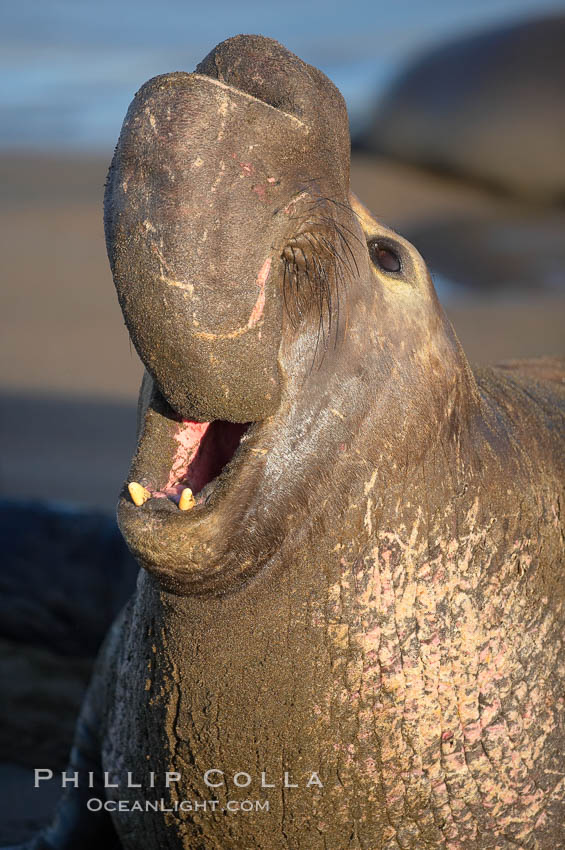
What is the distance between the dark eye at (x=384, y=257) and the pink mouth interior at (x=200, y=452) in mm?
367

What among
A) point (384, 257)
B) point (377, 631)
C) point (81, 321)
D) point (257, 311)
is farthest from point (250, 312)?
point (81, 321)

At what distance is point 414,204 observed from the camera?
1170cm

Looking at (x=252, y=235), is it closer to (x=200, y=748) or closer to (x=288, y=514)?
(x=288, y=514)

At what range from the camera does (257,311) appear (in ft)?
5.41

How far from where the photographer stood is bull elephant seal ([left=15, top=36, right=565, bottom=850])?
161 cm

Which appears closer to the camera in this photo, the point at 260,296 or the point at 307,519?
the point at 260,296

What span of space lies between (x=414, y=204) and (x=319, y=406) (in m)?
10.2

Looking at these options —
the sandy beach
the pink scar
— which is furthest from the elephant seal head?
the sandy beach

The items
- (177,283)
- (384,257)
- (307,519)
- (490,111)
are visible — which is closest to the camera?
(177,283)

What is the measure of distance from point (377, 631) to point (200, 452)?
0.42m

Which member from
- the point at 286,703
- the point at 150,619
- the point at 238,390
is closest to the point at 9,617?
the point at 150,619

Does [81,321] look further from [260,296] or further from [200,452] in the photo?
[260,296]

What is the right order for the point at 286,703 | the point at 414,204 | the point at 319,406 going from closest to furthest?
1. the point at 319,406
2. the point at 286,703
3. the point at 414,204

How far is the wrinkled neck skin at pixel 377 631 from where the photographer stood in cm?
185
